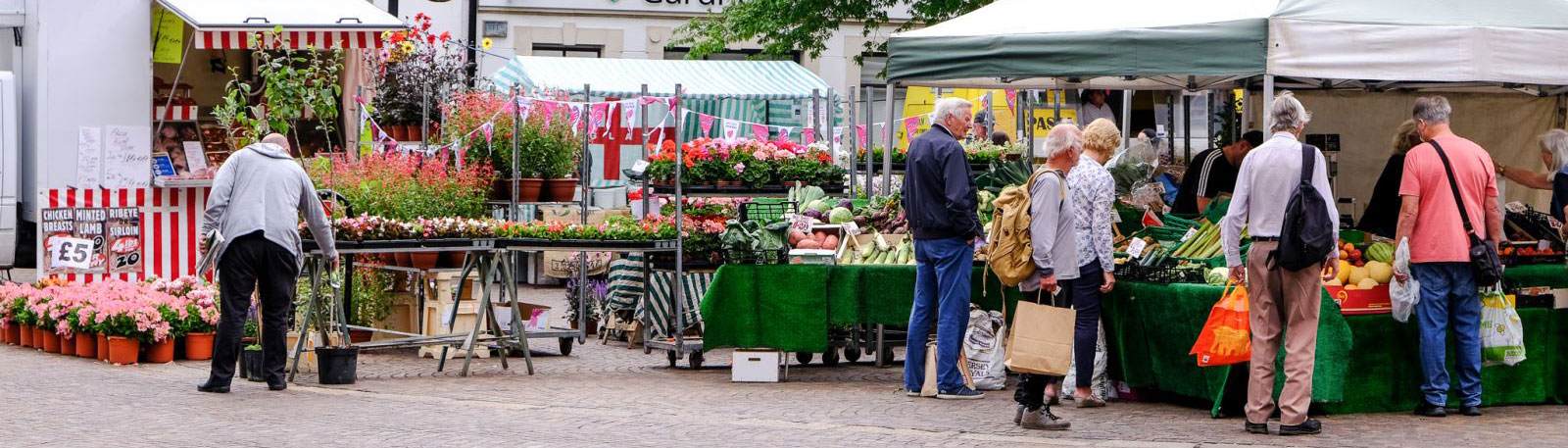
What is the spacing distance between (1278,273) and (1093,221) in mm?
1049

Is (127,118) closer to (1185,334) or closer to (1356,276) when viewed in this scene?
(1185,334)

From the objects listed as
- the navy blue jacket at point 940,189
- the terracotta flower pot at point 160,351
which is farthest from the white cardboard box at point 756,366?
the terracotta flower pot at point 160,351

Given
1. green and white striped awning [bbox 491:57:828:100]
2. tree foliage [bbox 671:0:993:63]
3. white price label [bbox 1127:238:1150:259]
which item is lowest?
white price label [bbox 1127:238:1150:259]

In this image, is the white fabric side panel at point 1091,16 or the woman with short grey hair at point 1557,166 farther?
the woman with short grey hair at point 1557,166

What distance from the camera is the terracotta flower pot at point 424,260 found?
37.9 feet

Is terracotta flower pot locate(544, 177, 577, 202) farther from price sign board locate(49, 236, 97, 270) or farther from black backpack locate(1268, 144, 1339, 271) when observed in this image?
black backpack locate(1268, 144, 1339, 271)

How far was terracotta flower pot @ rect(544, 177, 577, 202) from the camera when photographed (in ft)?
41.5

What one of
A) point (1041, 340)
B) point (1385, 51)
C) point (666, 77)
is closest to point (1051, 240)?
point (1041, 340)

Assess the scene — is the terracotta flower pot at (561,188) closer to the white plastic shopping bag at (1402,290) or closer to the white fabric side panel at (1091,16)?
the white fabric side panel at (1091,16)

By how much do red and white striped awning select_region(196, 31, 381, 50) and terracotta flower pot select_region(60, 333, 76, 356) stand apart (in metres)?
2.42

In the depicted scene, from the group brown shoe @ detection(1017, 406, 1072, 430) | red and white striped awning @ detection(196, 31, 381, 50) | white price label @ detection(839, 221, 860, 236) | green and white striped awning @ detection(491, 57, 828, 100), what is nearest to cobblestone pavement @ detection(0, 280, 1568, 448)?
brown shoe @ detection(1017, 406, 1072, 430)

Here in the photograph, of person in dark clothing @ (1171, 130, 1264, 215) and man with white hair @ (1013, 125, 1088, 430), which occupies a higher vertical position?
person in dark clothing @ (1171, 130, 1264, 215)

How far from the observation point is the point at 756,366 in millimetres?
10484

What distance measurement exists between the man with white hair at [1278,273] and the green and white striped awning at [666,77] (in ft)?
42.7
